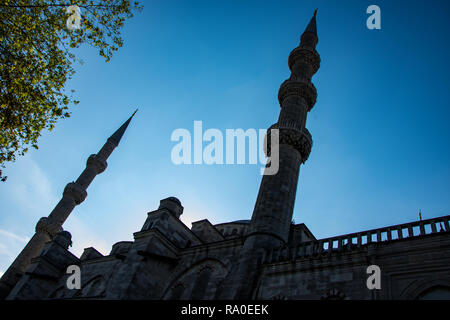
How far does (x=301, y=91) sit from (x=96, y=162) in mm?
19152

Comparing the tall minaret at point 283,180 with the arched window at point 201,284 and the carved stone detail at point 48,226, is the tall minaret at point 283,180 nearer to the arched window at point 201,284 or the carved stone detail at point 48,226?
the arched window at point 201,284

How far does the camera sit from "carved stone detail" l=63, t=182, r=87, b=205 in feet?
86.6

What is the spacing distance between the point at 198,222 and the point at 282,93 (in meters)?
10.6

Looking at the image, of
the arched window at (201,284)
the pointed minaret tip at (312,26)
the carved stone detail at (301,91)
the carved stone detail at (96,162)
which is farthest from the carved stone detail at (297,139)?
the carved stone detail at (96,162)

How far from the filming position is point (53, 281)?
833 inches

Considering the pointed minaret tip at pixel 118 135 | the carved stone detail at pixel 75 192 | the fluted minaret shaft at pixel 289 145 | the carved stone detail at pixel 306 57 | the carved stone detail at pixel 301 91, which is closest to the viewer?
the fluted minaret shaft at pixel 289 145

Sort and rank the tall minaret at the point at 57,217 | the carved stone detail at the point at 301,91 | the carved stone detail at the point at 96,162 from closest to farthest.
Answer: the carved stone detail at the point at 301,91, the tall minaret at the point at 57,217, the carved stone detail at the point at 96,162

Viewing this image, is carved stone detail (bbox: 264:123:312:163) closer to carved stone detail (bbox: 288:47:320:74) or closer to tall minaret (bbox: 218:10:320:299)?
tall minaret (bbox: 218:10:320:299)

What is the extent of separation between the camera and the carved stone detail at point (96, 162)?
2884 cm

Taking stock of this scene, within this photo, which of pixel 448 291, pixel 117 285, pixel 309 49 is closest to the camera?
pixel 448 291

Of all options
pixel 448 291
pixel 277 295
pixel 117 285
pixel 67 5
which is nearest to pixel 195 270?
pixel 117 285

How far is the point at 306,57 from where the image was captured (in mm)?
20391

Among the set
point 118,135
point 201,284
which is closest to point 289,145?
point 201,284
